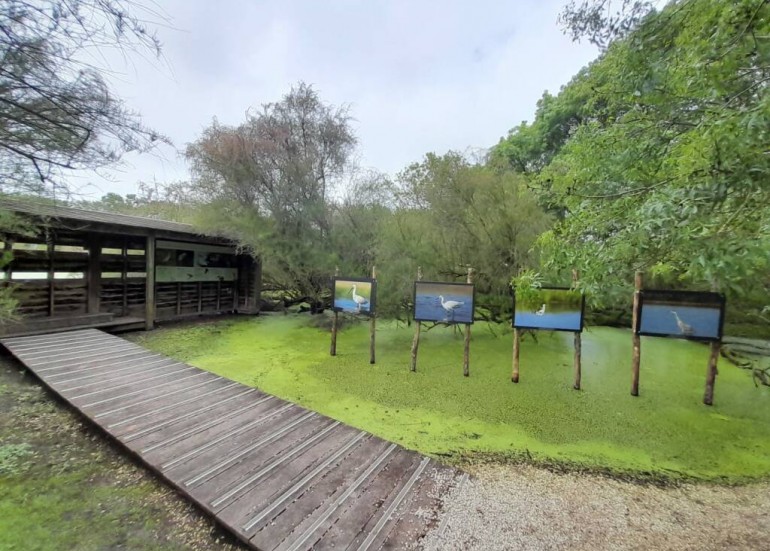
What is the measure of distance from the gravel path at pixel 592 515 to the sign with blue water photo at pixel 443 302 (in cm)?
225

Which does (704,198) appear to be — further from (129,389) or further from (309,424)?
(129,389)

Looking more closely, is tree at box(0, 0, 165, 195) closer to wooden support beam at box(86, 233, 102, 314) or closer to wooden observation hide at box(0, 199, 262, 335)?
wooden observation hide at box(0, 199, 262, 335)

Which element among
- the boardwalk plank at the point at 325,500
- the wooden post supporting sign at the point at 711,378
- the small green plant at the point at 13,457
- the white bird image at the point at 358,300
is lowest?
the small green plant at the point at 13,457

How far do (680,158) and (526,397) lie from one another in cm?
273

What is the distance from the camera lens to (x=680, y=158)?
5.88 ft

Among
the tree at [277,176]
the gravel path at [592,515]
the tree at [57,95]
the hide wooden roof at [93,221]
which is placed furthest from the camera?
the tree at [277,176]

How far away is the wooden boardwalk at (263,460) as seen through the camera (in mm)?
1648

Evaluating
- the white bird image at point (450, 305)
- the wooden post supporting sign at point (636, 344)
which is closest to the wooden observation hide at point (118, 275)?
the white bird image at point (450, 305)

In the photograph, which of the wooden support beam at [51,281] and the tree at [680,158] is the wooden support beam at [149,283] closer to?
the wooden support beam at [51,281]

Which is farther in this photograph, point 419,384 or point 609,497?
point 419,384

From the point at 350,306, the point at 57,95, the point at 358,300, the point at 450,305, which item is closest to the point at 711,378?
the point at 450,305

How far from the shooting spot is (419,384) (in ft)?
12.9

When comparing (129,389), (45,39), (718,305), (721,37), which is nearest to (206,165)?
(129,389)

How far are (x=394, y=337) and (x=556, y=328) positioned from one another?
9.87 ft
